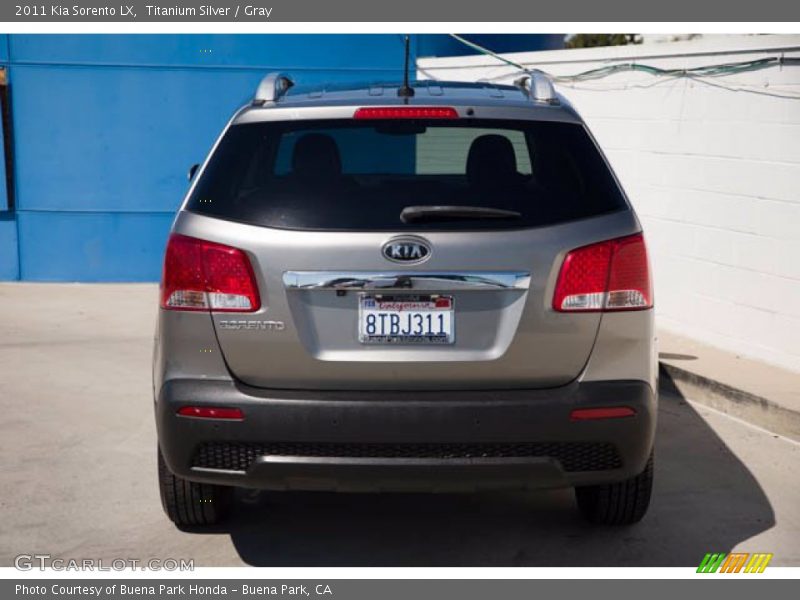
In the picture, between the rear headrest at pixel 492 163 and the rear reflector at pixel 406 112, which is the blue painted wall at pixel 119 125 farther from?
the rear reflector at pixel 406 112

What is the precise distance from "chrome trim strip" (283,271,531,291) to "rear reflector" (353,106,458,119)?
0.62m

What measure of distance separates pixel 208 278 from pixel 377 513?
5.09ft

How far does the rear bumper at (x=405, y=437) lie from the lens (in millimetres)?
3947

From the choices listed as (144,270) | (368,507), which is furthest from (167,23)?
(368,507)

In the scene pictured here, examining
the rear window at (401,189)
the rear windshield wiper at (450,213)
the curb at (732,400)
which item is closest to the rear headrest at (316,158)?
the rear window at (401,189)

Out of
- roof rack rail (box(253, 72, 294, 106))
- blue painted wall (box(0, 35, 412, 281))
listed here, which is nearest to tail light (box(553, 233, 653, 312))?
roof rack rail (box(253, 72, 294, 106))

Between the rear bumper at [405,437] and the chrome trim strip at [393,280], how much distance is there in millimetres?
366

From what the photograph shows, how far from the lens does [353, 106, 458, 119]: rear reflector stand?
165 inches

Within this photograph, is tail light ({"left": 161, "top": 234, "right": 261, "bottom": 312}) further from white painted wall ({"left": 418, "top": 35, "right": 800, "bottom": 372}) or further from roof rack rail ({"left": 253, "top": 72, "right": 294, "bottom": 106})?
white painted wall ({"left": 418, "top": 35, "right": 800, "bottom": 372})

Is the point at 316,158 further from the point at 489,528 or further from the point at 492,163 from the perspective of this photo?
the point at 489,528

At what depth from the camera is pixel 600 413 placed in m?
4.03

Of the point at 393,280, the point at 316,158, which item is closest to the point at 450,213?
the point at 393,280

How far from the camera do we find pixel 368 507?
16.9ft

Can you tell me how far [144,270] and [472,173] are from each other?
7.79 m
